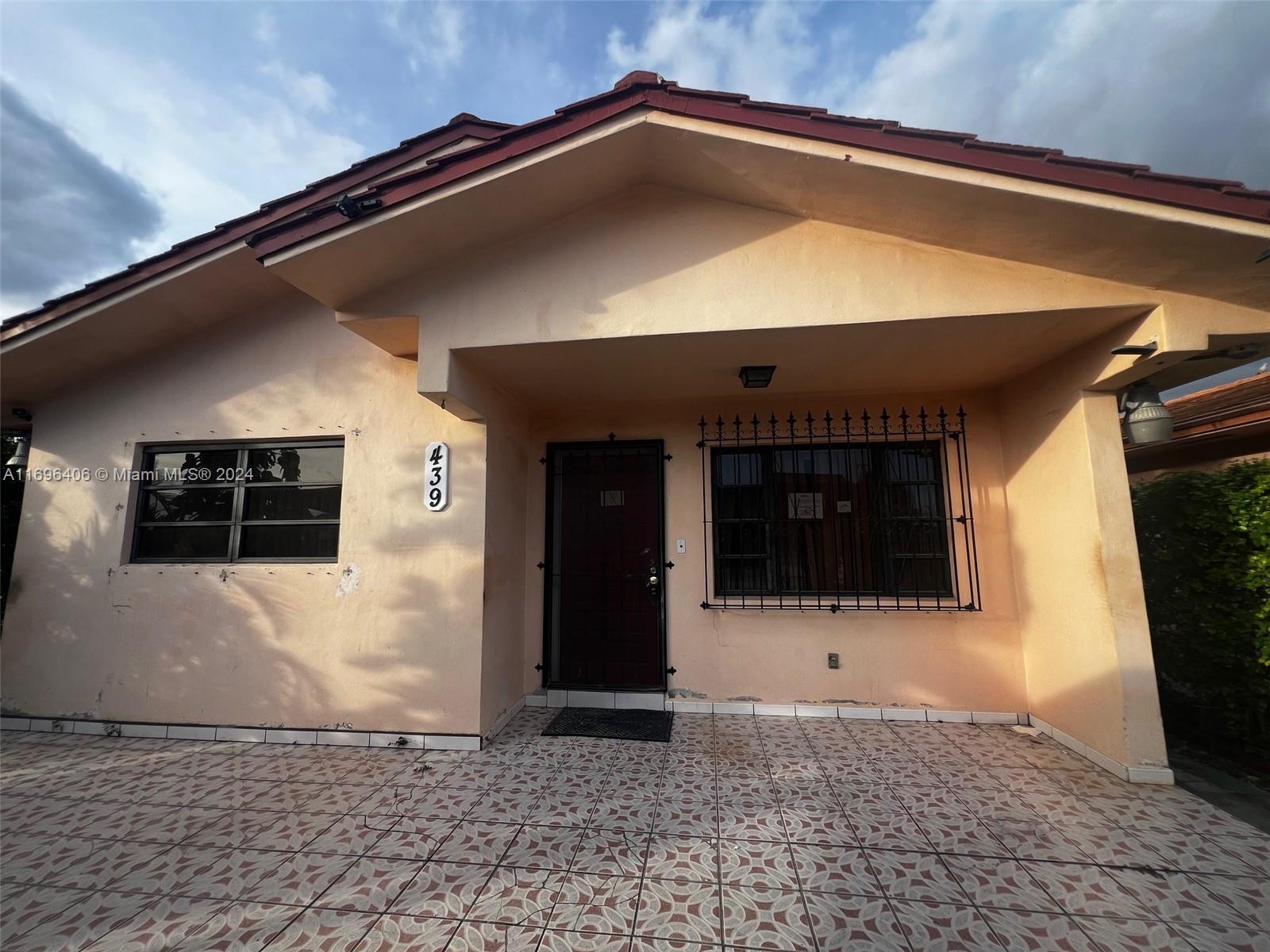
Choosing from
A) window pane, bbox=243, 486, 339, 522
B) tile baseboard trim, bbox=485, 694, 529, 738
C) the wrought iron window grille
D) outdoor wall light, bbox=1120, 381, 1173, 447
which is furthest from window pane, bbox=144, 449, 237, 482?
outdoor wall light, bbox=1120, 381, 1173, 447

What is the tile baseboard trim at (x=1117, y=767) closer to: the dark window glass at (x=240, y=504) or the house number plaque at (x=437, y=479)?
the house number plaque at (x=437, y=479)

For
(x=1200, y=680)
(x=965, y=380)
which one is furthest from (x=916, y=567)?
(x=1200, y=680)

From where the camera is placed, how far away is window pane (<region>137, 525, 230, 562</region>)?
13.6 feet

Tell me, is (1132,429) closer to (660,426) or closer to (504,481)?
(660,426)

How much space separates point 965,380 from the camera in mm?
3998

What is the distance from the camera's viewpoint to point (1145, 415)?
10.5 ft

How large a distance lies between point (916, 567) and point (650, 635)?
2406 mm

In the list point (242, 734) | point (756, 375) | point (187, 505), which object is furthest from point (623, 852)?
point (187, 505)

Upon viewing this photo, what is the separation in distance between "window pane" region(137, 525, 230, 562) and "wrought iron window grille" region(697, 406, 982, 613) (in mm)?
4181

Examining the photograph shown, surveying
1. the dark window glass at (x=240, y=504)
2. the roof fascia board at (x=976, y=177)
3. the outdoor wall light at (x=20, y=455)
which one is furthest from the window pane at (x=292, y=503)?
the roof fascia board at (x=976, y=177)

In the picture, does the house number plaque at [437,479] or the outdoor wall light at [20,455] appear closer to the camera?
the house number plaque at [437,479]

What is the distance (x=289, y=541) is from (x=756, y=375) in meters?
4.03

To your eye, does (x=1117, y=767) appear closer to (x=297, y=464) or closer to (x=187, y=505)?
(x=297, y=464)

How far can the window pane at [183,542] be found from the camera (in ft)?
13.6
